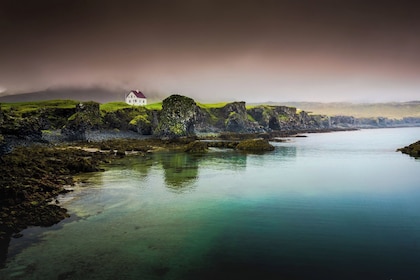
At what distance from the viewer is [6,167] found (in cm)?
3108

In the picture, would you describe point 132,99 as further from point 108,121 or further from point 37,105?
point 37,105

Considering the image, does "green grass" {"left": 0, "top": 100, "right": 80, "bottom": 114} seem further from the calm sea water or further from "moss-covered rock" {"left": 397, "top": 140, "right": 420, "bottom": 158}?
"moss-covered rock" {"left": 397, "top": 140, "right": 420, "bottom": 158}

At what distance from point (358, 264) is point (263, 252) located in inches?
166

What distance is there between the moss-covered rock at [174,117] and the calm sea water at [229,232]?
72.4 meters

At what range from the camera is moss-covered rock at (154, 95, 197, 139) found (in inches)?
4186

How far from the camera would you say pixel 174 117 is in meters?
108

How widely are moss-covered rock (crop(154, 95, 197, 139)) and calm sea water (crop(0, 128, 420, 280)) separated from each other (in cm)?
7239

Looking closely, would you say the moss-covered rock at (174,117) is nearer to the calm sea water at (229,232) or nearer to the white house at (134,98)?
the white house at (134,98)

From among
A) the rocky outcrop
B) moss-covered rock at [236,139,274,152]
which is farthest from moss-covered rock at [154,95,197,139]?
moss-covered rock at [236,139,274,152]

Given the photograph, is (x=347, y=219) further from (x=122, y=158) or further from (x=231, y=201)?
(x=122, y=158)

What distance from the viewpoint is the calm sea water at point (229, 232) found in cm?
1299

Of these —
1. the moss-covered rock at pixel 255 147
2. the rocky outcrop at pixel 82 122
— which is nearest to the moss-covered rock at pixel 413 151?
the moss-covered rock at pixel 255 147

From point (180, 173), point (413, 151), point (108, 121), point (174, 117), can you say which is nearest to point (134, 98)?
point (108, 121)

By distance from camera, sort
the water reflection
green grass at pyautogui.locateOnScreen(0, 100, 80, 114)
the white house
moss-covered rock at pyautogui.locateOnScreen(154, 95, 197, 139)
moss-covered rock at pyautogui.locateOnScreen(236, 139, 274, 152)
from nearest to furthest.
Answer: the water reflection → moss-covered rock at pyautogui.locateOnScreen(236, 139, 274, 152) → green grass at pyautogui.locateOnScreen(0, 100, 80, 114) → moss-covered rock at pyautogui.locateOnScreen(154, 95, 197, 139) → the white house
